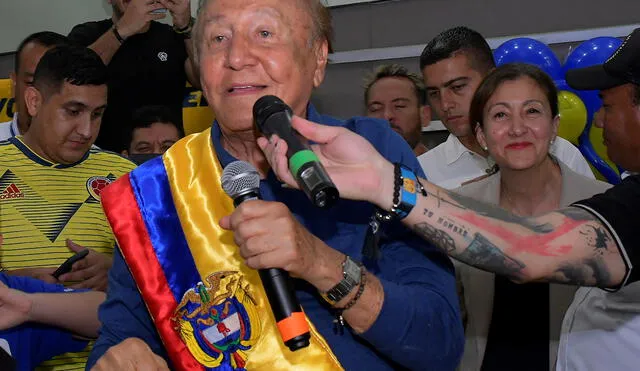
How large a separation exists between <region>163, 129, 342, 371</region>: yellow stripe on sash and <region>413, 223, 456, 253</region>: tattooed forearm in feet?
1.11

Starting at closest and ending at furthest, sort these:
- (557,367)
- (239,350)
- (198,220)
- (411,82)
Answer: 1. (239,350)
2. (198,220)
3. (557,367)
4. (411,82)

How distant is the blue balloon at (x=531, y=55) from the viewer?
4.38m

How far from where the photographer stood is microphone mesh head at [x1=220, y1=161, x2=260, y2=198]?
144 centimetres

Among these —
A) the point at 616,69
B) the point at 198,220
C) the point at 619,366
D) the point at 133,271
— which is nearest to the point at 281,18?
the point at 198,220

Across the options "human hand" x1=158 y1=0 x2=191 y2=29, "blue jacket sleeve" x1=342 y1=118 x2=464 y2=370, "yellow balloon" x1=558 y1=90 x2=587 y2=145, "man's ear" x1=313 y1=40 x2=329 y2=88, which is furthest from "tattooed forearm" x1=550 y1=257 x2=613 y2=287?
"human hand" x1=158 y1=0 x2=191 y2=29

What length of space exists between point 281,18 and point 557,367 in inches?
60.3

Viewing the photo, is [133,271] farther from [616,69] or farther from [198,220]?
[616,69]

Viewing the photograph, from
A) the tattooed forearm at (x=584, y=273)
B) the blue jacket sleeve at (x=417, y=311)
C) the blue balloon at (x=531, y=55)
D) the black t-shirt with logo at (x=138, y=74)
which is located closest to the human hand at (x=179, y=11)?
the black t-shirt with logo at (x=138, y=74)

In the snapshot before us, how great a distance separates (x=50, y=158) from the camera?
3.26 metres

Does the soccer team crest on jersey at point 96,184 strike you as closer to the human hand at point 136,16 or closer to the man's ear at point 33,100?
the man's ear at point 33,100

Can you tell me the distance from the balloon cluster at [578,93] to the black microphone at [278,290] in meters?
3.11

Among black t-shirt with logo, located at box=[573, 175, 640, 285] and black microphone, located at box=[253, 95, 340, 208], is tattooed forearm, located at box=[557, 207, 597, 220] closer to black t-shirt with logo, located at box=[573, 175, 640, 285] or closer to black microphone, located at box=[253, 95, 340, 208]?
black t-shirt with logo, located at box=[573, 175, 640, 285]

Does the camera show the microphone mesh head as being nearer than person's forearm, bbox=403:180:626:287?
Yes

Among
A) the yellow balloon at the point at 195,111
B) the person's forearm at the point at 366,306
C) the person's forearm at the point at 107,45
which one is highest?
the person's forearm at the point at 107,45
